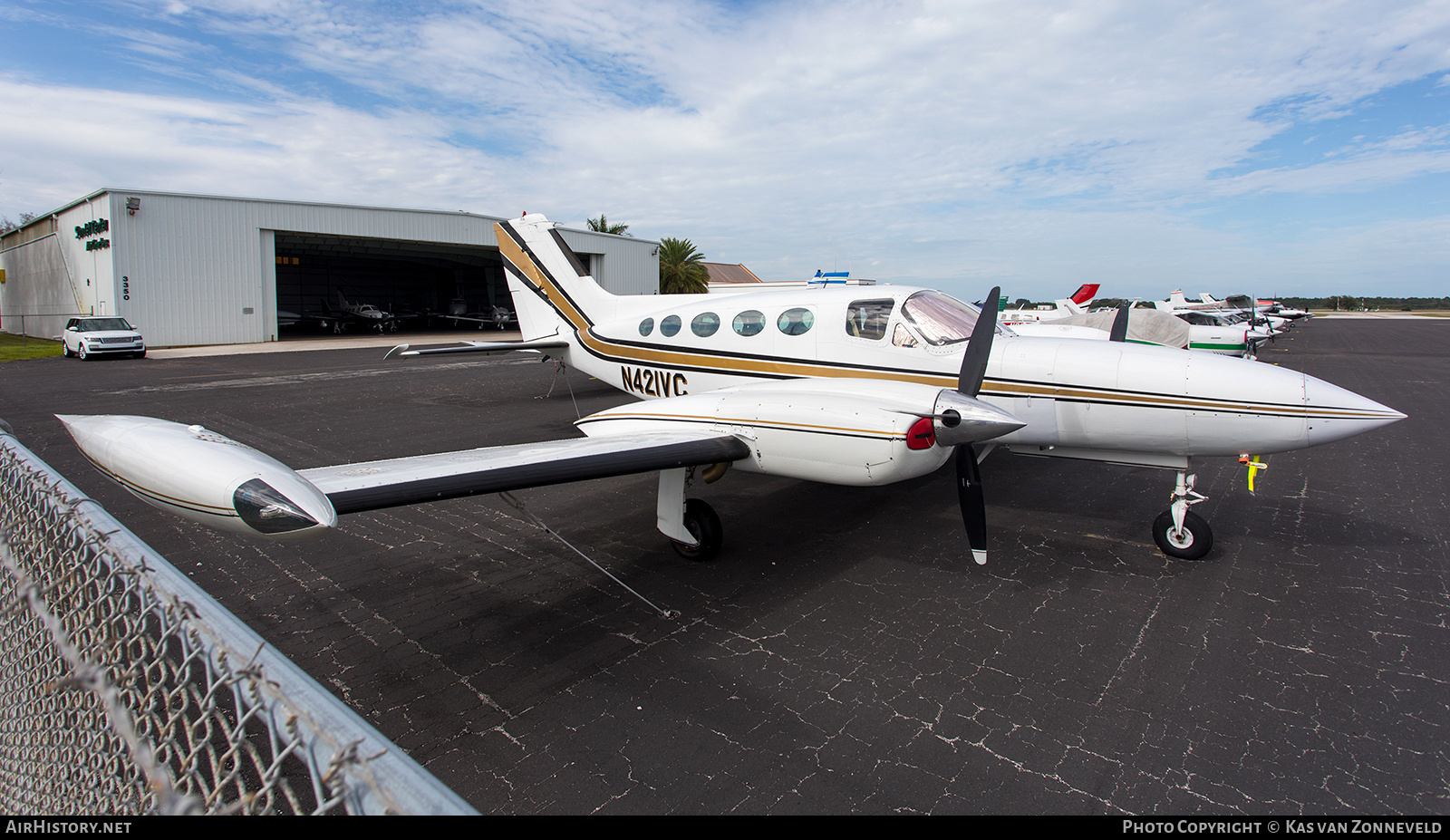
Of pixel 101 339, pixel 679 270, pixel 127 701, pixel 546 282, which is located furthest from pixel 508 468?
pixel 679 270

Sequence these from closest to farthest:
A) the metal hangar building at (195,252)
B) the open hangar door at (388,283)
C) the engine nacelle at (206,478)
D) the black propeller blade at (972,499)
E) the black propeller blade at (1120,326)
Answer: the engine nacelle at (206,478), the black propeller blade at (972,499), the black propeller blade at (1120,326), the metal hangar building at (195,252), the open hangar door at (388,283)

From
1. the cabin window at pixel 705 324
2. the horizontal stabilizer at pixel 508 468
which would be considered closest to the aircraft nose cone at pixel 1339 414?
the horizontal stabilizer at pixel 508 468

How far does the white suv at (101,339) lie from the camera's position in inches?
859

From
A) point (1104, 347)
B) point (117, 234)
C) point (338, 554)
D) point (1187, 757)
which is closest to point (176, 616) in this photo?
point (1187, 757)

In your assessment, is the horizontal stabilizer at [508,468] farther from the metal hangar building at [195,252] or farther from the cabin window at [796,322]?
the metal hangar building at [195,252]

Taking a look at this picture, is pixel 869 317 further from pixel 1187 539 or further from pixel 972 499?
pixel 1187 539

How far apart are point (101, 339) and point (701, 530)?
84.6 feet

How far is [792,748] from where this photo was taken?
140 inches

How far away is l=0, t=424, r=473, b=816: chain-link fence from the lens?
122cm

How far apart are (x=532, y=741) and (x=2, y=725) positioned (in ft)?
Result: 6.82

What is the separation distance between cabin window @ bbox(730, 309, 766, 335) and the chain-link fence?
18.3 feet

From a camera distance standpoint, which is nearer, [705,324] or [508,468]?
[508,468]

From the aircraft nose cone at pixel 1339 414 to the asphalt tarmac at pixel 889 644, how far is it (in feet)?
4.15

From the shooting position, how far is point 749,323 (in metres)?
7.61
